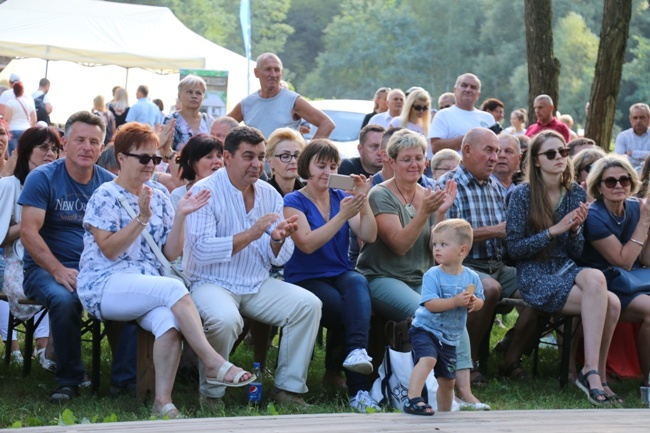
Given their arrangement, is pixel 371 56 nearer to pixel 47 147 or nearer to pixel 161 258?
pixel 47 147

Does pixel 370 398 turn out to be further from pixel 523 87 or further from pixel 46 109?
pixel 523 87

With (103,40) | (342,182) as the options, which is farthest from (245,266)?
(103,40)

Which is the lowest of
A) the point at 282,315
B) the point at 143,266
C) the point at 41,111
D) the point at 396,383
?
the point at 396,383

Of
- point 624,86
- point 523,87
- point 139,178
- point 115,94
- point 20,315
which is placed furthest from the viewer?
point 523,87

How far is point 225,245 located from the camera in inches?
240

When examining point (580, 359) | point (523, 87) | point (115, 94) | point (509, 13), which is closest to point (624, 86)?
point (523, 87)

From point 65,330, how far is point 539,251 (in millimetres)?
3054

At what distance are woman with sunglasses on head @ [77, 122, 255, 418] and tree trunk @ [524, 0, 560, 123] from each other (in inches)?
298

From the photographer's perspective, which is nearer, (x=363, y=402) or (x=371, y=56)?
(x=363, y=402)

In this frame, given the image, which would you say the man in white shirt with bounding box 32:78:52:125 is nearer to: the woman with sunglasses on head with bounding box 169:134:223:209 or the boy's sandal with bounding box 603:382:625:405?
the woman with sunglasses on head with bounding box 169:134:223:209

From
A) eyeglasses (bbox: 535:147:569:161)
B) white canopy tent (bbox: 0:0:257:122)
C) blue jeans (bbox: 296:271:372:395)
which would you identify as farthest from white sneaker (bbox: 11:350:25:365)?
white canopy tent (bbox: 0:0:257:122)

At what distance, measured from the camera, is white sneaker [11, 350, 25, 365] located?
7.18 metres

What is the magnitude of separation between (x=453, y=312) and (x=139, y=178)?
1.94 metres

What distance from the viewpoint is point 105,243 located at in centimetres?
586
